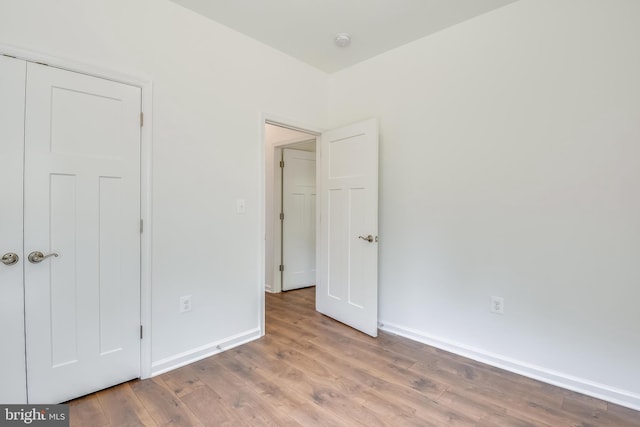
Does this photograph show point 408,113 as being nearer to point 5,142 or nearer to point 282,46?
point 282,46

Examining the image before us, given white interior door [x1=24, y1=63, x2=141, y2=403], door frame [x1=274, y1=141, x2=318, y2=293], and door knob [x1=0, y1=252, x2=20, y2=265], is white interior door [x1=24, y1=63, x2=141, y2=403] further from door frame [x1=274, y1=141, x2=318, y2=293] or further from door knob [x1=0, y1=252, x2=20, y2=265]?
door frame [x1=274, y1=141, x2=318, y2=293]

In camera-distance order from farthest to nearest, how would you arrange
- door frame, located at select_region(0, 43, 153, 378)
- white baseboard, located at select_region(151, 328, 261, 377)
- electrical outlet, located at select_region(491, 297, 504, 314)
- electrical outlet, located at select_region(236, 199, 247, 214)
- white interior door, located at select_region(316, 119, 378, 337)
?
white interior door, located at select_region(316, 119, 378, 337) < electrical outlet, located at select_region(236, 199, 247, 214) < electrical outlet, located at select_region(491, 297, 504, 314) < white baseboard, located at select_region(151, 328, 261, 377) < door frame, located at select_region(0, 43, 153, 378)

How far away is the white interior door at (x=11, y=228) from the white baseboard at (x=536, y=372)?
2.73 metres

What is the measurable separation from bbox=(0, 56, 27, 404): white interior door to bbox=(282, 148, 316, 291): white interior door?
111 inches

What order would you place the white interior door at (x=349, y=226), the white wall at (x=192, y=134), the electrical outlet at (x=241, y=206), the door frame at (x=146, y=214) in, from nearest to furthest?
the white wall at (x=192, y=134) < the door frame at (x=146, y=214) < the electrical outlet at (x=241, y=206) < the white interior door at (x=349, y=226)

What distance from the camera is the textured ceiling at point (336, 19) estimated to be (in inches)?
89.4

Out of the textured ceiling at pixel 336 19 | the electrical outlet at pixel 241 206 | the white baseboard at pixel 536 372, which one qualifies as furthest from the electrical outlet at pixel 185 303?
the textured ceiling at pixel 336 19

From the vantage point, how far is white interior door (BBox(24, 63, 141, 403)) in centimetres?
174

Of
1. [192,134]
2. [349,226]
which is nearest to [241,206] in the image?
[192,134]

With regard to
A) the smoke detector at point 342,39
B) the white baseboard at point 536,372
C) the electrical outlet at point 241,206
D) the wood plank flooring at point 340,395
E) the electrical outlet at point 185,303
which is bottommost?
the wood plank flooring at point 340,395

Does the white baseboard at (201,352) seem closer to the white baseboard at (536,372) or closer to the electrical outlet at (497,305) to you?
the white baseboard at (536,372)

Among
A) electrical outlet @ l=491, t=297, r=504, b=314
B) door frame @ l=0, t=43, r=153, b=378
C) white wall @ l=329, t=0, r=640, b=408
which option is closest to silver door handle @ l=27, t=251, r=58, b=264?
door frame @ l=0, t=43, r=153, b=378

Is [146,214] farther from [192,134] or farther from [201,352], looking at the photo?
[201,352]

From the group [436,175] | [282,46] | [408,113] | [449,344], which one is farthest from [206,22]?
[449,344]
